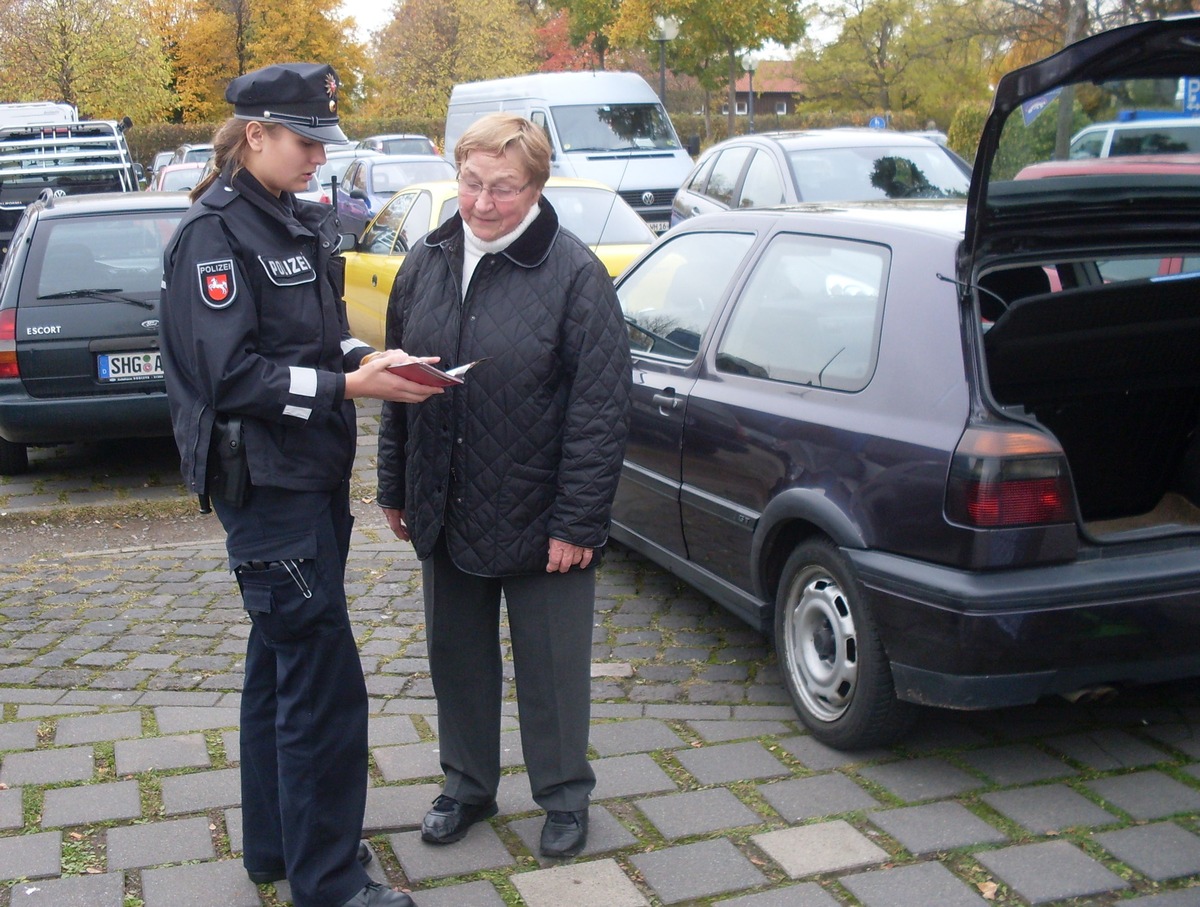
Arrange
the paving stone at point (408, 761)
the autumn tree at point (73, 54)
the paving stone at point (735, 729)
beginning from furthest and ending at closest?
the autumn tree at point (73, 54)
the paving stone at point (735, 729)
the paving stone at point (408, 761)

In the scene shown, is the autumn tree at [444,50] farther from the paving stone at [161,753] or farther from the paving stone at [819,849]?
the paving stone at [819,849]

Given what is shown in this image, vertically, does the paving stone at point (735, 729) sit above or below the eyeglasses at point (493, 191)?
below

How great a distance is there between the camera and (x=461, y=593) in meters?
3.46

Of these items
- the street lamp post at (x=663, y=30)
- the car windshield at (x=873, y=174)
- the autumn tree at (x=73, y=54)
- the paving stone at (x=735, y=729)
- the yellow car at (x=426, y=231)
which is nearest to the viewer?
the paving stone at (x=735, y=729)

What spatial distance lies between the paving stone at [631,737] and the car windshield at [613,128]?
50.2 ft

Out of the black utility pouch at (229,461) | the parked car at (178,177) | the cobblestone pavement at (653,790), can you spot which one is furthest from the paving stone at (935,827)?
the parked car at (178,177)

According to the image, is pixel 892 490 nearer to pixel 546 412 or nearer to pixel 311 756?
pixel 546 412

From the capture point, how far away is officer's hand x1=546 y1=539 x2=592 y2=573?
325 centimetres

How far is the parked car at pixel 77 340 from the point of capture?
7203 mm

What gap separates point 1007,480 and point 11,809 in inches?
114

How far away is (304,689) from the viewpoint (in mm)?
2979

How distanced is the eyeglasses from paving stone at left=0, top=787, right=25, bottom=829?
2111 mm

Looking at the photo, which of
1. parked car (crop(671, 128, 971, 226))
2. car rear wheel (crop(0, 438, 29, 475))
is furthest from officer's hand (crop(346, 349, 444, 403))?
parked car (crop(671, 128, 971, 226))

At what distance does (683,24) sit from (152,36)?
17574 millimetres
